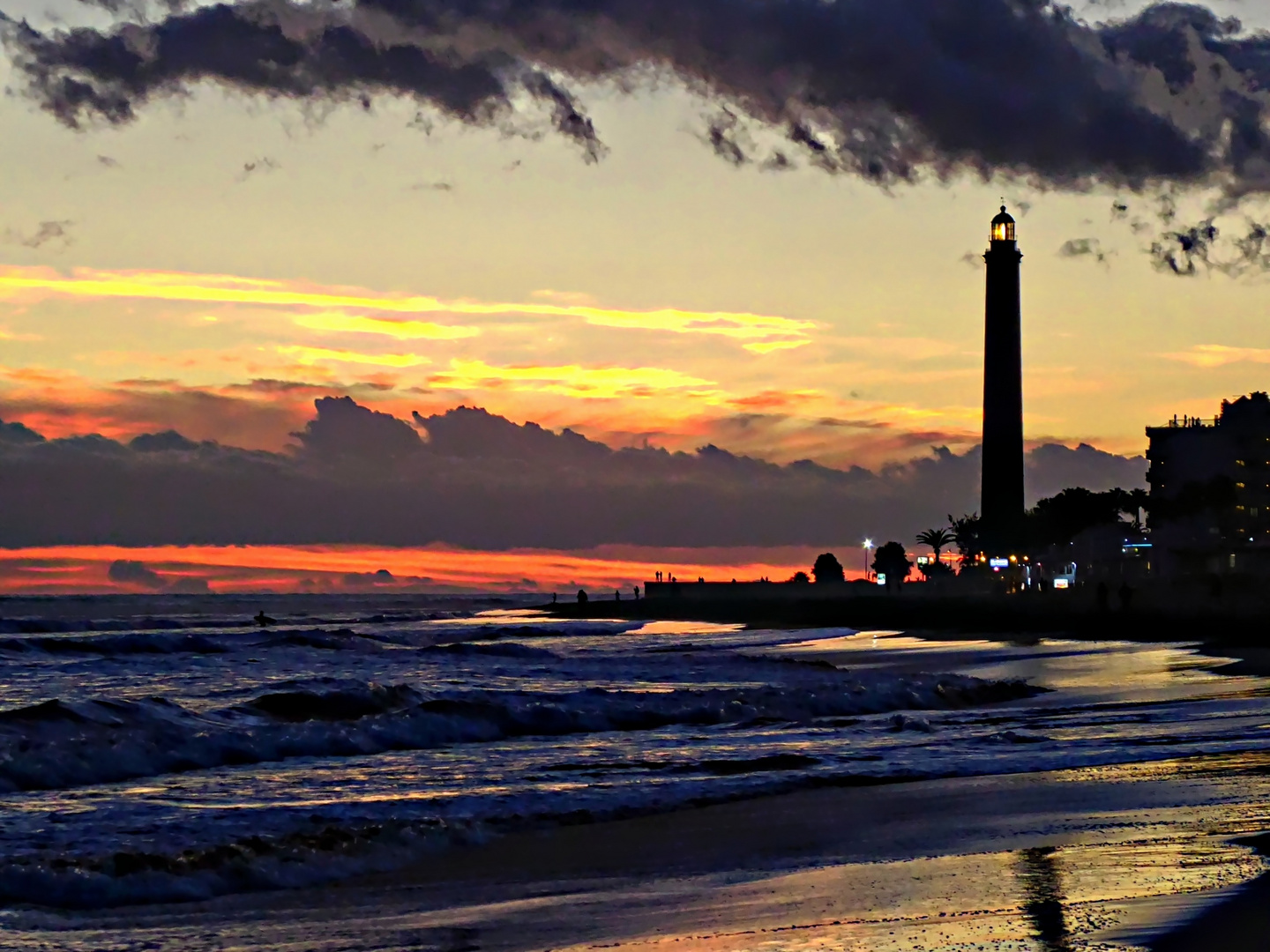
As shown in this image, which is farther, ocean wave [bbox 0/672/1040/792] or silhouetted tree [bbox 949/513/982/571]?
silhouetted tree [bbox 949/513/982/571]

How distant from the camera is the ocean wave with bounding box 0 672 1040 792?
1741 centimetres

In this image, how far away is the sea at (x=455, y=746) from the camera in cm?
→ 1170

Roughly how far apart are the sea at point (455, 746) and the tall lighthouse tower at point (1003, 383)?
75150mm

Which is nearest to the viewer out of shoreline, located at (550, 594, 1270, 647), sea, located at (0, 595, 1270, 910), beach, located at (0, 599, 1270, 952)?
beach, located at (0, 599, 1270, 952)

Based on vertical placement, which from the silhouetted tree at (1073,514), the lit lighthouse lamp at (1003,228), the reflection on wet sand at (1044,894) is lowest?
the reflection on wet sand at (1044,894)

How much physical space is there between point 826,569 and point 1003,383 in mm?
73293

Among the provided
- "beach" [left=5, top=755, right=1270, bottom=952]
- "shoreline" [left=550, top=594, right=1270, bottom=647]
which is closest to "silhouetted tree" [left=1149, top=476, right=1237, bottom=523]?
"shoreline" [left=550, top=594, right=1270, bottom=647]

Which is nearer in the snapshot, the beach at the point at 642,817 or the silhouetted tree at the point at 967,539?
the beach at the point at 642,817

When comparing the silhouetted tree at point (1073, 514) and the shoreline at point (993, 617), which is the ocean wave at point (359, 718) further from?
the silhouetted tree at point (1073, 514)

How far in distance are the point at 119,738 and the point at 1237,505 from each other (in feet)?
421

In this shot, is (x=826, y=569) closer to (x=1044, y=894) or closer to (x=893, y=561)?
(x=893, y=561)

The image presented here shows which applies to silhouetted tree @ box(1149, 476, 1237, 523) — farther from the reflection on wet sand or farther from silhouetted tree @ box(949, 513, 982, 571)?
the reflection on wet sand

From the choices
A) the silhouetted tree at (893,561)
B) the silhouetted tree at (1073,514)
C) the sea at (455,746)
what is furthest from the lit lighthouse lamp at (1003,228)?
the sea at (455,746)

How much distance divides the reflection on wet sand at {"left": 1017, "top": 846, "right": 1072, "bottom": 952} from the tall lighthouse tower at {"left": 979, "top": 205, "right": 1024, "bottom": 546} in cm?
10257
